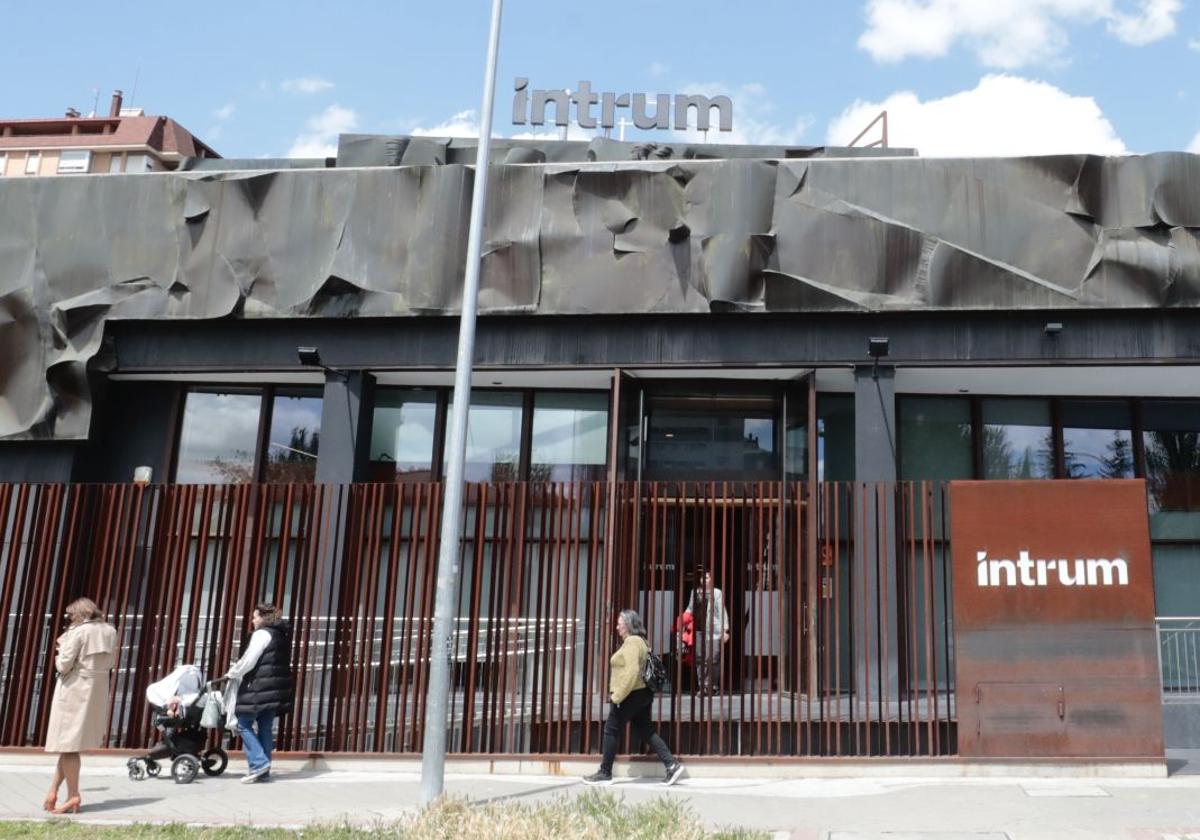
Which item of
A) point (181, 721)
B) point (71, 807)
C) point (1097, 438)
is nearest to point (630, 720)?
point (181, 721)

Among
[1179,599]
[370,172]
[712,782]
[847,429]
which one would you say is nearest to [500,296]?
[370,172]

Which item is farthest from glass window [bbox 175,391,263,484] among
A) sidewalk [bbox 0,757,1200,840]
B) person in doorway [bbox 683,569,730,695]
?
person in doorway [bbox 683,569,730,695]

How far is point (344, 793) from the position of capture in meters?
9.35

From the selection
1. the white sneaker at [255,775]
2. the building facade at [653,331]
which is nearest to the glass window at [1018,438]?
the building facade at [653,331]

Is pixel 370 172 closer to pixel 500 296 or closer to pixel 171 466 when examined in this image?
pixel 500 296

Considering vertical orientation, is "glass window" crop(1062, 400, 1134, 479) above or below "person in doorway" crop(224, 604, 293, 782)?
above

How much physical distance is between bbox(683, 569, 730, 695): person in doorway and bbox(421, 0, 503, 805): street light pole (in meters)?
2.81

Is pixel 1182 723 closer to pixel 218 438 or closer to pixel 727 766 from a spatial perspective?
pixel 727 766

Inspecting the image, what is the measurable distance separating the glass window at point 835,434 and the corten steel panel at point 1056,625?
5712 mm

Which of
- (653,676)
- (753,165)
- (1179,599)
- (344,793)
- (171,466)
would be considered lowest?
(344,793)

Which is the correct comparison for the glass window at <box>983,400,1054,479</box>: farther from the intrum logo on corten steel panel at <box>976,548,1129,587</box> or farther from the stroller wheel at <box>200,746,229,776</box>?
the stroller wheel at <box>200,746,229,776</box>

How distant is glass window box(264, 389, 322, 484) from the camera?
17.0m

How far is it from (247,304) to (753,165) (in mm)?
8656

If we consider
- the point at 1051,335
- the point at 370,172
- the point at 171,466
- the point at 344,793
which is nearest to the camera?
the point at 344,793
